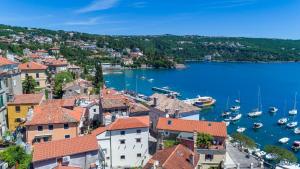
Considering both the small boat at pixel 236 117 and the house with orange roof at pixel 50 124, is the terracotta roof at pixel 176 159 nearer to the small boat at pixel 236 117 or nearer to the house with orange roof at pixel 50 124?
the house with orange roof at pixel 50 124

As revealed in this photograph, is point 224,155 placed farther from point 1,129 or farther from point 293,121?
point 293,121

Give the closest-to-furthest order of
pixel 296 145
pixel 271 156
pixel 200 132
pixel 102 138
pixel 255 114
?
pixel 102 138, pixel 200 132, pixel 271 156, pixel 296 145, pixel 255 114

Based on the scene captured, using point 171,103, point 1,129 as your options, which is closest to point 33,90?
point 1,129

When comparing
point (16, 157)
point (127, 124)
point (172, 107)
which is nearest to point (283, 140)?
point (172, 107)

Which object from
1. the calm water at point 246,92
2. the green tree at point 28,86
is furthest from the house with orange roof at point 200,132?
the calm water at point 246,92

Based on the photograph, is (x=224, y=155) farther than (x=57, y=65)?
No

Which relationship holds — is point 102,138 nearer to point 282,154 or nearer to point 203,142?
point 203,142

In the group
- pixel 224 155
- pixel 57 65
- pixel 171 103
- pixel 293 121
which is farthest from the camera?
pixel 57 65
